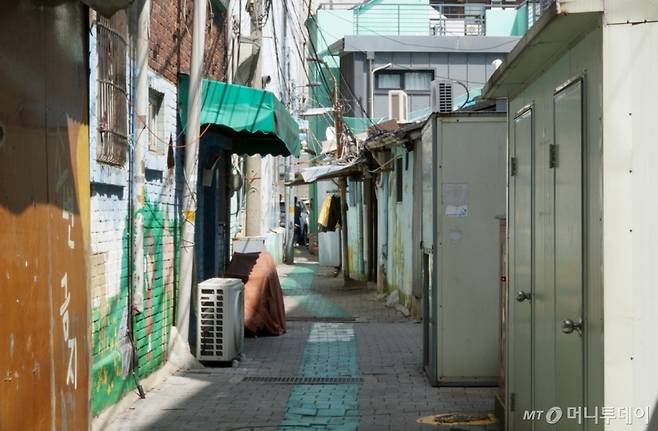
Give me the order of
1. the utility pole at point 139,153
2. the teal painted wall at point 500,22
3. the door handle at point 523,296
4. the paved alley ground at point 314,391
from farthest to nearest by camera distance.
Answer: the teal painted wall at point 500,22, the utility pole at point 139,153, the paved alley ground at point 314,391, the door handle at point 523,296

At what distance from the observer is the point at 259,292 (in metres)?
12.6

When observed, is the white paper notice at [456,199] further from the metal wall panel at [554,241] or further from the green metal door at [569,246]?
the green metal door at [569,246]

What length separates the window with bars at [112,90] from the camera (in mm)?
7031

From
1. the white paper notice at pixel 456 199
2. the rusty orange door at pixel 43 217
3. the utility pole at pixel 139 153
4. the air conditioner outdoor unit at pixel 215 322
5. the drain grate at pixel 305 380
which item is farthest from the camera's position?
the air conditioner outdoor unit at pixel 215 322

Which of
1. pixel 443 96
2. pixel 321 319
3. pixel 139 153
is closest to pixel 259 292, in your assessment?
pixel 321 319

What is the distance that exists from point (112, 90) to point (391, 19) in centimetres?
2406

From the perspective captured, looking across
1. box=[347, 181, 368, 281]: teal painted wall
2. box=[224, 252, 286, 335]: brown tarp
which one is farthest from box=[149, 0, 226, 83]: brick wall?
box=[347, 181, 368, 281]: teal painted wall

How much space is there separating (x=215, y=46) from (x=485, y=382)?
6.27 meters

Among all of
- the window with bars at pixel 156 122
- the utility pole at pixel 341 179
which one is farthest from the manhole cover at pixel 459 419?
the utility pole at pixel 341 179

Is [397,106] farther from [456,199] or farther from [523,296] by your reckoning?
[523,296]

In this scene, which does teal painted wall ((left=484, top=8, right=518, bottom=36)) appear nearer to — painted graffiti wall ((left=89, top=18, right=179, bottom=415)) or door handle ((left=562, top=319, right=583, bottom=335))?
painted graffiti wall ((left=89, top=18, right=179, bottom=415))

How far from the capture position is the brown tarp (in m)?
12.6

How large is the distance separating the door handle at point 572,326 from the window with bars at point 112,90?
4.05 meters

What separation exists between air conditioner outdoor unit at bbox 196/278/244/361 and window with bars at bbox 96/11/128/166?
9.17 ft
